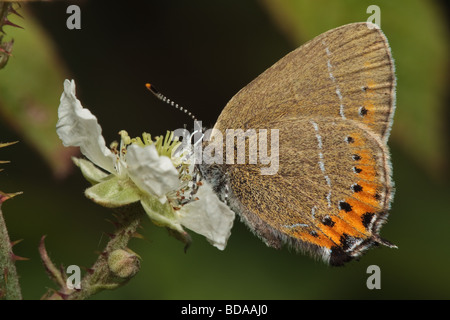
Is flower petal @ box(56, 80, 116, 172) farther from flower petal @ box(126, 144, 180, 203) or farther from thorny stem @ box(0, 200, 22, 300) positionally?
thorny stem @ box(0, 200, 22, 300)

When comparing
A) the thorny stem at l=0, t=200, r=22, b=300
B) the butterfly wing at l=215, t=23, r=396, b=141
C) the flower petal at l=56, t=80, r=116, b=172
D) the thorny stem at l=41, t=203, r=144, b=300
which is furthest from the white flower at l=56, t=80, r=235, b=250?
the butterfly wing at l=215, t=23, r=396, b=141

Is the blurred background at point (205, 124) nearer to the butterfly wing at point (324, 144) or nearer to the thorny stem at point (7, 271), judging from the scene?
the butterfly wing at point (324, 144)

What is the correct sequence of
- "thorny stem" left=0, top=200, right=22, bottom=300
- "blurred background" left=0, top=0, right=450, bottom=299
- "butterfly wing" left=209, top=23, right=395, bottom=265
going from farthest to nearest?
"blurred background" left=0, top=0, right=450, bottom=299
"butterfly wing" left=209, top=23, right=395, bottom=265
"thorny stem" left=0, top=200, right=22, bottom=300

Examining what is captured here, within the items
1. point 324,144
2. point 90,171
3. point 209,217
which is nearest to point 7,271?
point 90,171

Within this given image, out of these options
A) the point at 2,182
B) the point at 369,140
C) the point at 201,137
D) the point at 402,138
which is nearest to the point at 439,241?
the point at 402,138

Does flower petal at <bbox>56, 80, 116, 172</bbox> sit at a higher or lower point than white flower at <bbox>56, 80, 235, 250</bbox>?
higher

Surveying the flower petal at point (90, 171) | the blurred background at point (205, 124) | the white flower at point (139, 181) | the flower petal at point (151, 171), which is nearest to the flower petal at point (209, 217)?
the white flower at point (139, 181)
